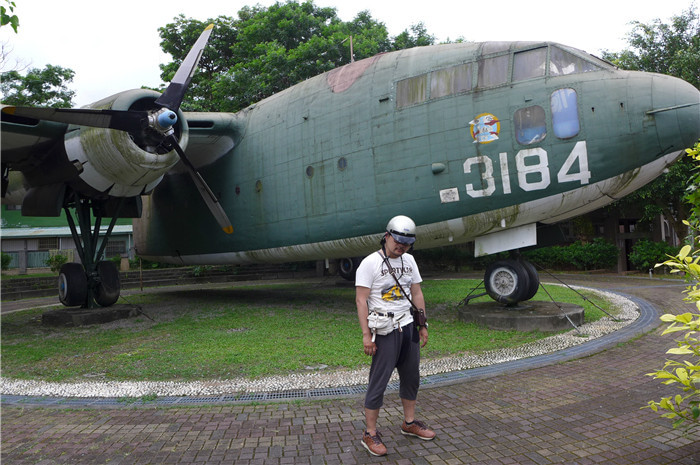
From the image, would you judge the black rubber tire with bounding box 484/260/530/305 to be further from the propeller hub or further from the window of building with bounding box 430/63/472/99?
the propeller hub

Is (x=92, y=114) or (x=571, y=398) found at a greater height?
(x=92, y=114)

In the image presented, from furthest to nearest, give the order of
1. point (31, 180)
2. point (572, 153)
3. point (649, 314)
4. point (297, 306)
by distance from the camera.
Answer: point (297, 306), point (31, 180), point (649, 314), point (572, 153)

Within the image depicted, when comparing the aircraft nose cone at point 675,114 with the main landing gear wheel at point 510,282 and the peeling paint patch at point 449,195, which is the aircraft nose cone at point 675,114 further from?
the peeling paint patch at point 449,195

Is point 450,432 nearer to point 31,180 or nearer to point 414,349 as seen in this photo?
point 414,349

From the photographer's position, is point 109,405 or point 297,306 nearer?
point 109,405

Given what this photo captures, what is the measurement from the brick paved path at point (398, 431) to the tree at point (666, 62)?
17.5 meters

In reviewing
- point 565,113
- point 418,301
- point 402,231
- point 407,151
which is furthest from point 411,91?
point 418,301

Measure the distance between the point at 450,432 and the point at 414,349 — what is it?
0.87m

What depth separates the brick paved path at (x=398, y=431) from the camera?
139 inches

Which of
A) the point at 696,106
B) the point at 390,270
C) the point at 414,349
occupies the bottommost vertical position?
the point at 414,349

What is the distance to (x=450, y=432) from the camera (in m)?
3.97

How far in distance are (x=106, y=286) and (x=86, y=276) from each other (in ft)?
1.84

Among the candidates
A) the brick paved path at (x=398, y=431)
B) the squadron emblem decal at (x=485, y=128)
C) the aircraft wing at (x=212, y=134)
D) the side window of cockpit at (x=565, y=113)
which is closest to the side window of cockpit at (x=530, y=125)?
the side window of cockpit at (x=565, y=113)

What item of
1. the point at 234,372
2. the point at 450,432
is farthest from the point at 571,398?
the point at 234,372
